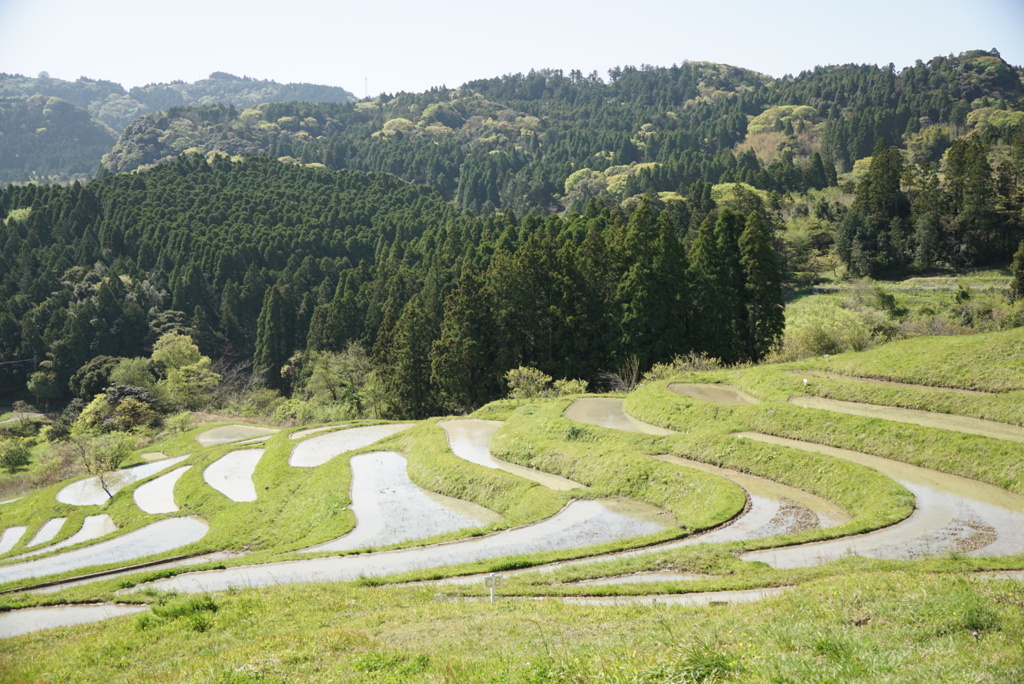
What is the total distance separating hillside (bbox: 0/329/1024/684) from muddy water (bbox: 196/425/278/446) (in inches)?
364

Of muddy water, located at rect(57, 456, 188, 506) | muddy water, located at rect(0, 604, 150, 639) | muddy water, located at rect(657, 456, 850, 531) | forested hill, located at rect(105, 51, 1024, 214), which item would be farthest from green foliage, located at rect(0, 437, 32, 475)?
forested hill, located at rect(105, 51, 1024, 214)

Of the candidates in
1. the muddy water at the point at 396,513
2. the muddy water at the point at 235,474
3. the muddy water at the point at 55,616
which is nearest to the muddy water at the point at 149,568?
the muddy water at the point at 55,616

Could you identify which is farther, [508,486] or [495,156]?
[495,156]

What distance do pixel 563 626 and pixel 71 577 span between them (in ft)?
63.4

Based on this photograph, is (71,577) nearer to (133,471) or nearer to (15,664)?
(15,664)

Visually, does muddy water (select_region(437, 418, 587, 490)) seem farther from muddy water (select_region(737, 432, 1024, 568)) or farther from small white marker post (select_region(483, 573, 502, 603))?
small white marker post (select_region(483, 573, 502, 603))

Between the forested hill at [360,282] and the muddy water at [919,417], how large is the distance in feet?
67.2

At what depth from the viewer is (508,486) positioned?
25000 millimetres

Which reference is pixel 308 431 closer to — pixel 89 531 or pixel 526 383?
pixel 89 531

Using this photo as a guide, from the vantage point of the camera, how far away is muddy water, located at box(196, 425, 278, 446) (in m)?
48.4

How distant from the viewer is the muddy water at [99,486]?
38.4m

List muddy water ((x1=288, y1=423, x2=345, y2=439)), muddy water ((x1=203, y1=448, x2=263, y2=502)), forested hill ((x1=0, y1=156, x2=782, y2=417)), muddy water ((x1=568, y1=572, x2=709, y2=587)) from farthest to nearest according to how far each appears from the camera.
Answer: forested hill ((x1=0, y1=156, x2=782, y2=417))
muddy water ((x1=288, y1=423, x2=345, y2=439))
muddy water ((x1=203, y1=448, x2=263, y2=502))
muddy water ((x1=568, y1=572, x2=709, y2=587))

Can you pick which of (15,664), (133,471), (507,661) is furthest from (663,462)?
(133,471)

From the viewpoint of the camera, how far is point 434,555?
754 inches
